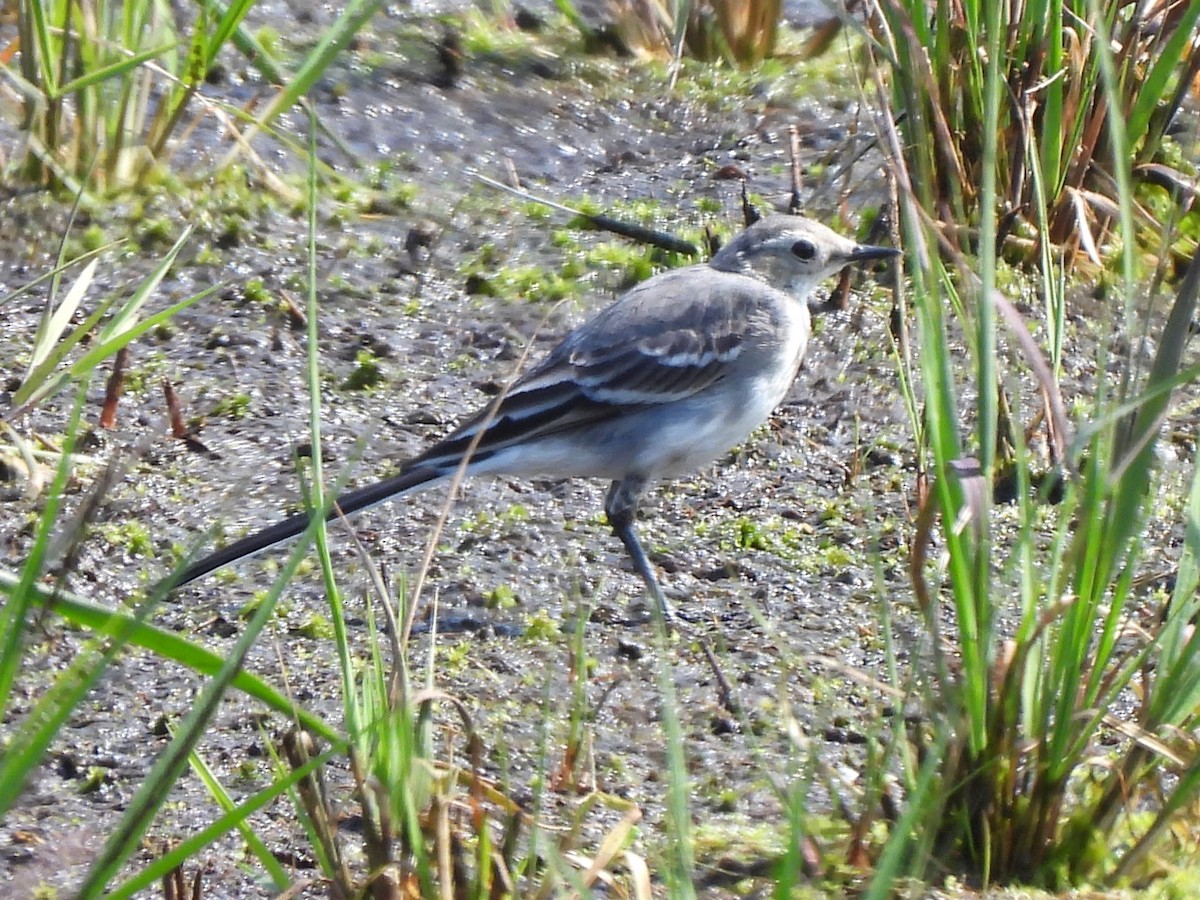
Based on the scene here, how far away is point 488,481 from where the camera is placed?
5.09 meters

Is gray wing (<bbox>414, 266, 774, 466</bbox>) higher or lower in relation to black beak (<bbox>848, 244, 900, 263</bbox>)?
lower

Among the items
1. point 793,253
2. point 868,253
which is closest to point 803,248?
point 793,253

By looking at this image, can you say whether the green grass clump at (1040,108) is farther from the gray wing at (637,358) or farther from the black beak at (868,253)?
the gray wing at (637,358)

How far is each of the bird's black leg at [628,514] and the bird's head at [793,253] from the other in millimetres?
871

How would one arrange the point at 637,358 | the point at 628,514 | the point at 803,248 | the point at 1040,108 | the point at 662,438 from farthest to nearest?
1. the point at 1040,108
2. the point at 803,248
3. the point at 637,358
4. the point at 662,438
5. the point at 628,514

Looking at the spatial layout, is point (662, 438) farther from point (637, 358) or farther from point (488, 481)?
point (488, 481)

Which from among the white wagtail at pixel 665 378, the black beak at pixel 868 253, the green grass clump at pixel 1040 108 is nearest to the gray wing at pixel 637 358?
the white wagtail at pixel 665 378

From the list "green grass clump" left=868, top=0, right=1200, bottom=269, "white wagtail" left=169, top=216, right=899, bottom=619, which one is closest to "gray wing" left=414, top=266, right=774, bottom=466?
"white wagtail" left=169, top=216, right=899, bottom=619

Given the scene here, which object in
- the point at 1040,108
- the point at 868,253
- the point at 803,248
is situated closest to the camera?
the point at 868,253

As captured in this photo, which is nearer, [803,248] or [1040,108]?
[803,248]

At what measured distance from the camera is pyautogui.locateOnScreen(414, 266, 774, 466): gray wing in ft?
15.6

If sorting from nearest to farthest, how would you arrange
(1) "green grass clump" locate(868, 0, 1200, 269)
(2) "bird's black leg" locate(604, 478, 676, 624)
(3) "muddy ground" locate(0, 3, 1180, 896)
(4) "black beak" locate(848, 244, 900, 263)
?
(3) "muddy ground" locate(0, 3, 1180, 896), (2) "bird's black leg" locate(604, 478, 676, 624), (1) "green grass clump" locate(868, 0, 1200, 269), (4) "black beak" locate(848, 244, 900, 263)

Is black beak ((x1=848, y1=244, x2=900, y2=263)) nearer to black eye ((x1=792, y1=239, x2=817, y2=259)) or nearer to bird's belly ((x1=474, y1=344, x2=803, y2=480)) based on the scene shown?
black eye ((x1=792, y1=239, x2=817, y2=259))

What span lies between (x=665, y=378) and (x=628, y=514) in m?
0.48
